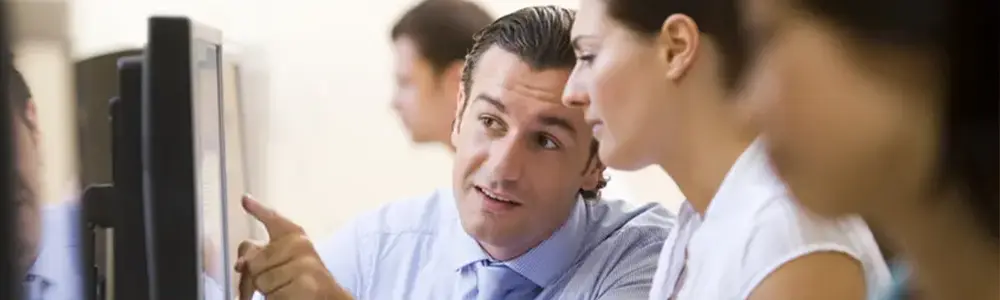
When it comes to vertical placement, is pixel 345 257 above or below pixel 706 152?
below

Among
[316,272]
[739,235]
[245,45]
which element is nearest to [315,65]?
[245,45]

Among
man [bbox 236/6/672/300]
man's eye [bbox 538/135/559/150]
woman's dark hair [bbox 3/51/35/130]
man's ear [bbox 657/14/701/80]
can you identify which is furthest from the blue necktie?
woman's dark hair [bbox 3/51/35/130]

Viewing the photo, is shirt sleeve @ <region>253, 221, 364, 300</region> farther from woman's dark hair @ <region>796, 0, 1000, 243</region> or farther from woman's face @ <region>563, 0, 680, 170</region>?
woman's dark hair @ <region>796, 0, 1000, 243</region>

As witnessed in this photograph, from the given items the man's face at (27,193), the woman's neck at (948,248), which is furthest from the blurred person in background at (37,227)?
the woman's neck at (948,248)

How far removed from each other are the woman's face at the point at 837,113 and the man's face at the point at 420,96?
0.27 m

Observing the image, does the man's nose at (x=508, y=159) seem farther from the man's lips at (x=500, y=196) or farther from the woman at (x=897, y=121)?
the woman at (x=897, y=121)

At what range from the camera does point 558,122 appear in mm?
756

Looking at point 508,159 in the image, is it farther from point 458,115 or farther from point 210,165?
point 210,165

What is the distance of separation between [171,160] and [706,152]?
0.31 meters

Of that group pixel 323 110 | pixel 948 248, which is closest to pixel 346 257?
pixel 323 110

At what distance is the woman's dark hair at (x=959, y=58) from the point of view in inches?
23.8

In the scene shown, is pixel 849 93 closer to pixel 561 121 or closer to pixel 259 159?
pixel 561 121

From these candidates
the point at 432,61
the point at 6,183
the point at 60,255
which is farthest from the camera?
the point at 432,61

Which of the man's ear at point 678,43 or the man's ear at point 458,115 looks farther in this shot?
the man's ear at point 458,115
